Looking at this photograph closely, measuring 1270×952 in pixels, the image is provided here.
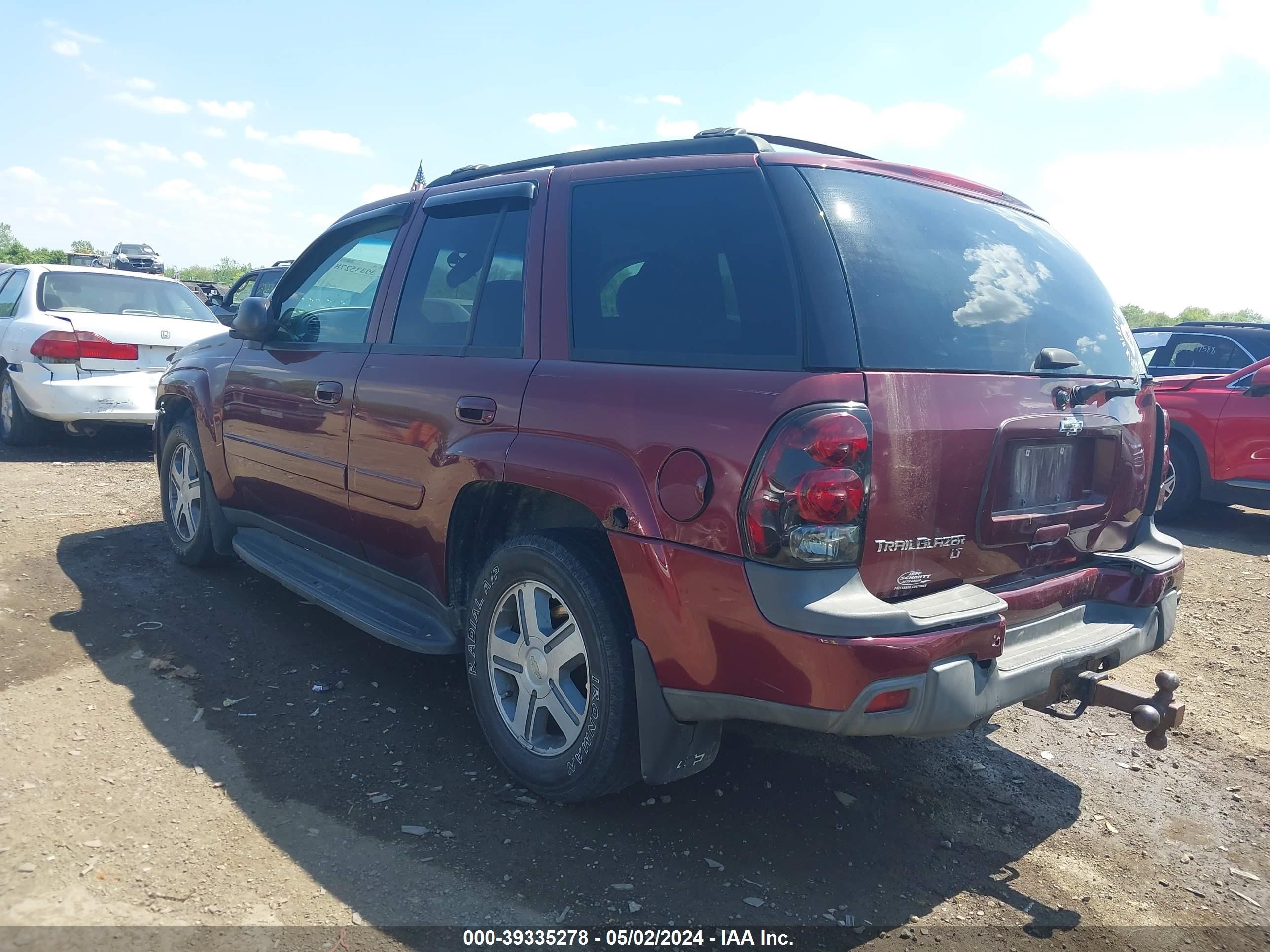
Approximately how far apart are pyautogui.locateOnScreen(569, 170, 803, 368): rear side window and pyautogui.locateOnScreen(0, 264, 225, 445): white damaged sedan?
633 cm

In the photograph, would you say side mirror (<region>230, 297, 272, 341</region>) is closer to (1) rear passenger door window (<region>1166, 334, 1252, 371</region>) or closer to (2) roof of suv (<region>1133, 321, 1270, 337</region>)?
(2) roof of suv (<region>1133, 321, 1270, 337</region>)

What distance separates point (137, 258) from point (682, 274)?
131 feet

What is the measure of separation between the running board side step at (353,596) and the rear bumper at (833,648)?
43.1 inches

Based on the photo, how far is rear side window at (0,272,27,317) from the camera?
28.1ft

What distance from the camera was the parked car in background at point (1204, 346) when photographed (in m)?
9.28

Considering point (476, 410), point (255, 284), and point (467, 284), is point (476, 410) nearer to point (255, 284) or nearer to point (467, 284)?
point (467, 284)

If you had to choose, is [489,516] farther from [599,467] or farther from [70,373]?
[70,373]

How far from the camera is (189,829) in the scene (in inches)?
112

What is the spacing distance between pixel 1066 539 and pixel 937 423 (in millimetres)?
793

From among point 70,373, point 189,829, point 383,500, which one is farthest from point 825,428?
point 70,373

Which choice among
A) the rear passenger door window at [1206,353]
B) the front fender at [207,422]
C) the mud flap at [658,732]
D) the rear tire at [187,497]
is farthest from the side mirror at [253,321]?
the rear passenger door window at [1206,353]

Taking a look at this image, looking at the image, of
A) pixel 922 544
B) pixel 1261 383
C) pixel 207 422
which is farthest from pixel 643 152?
pixel 1261 383

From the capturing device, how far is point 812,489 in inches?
91.8

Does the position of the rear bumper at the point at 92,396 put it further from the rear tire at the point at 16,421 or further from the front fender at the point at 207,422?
the front fender at the point at 207,422
